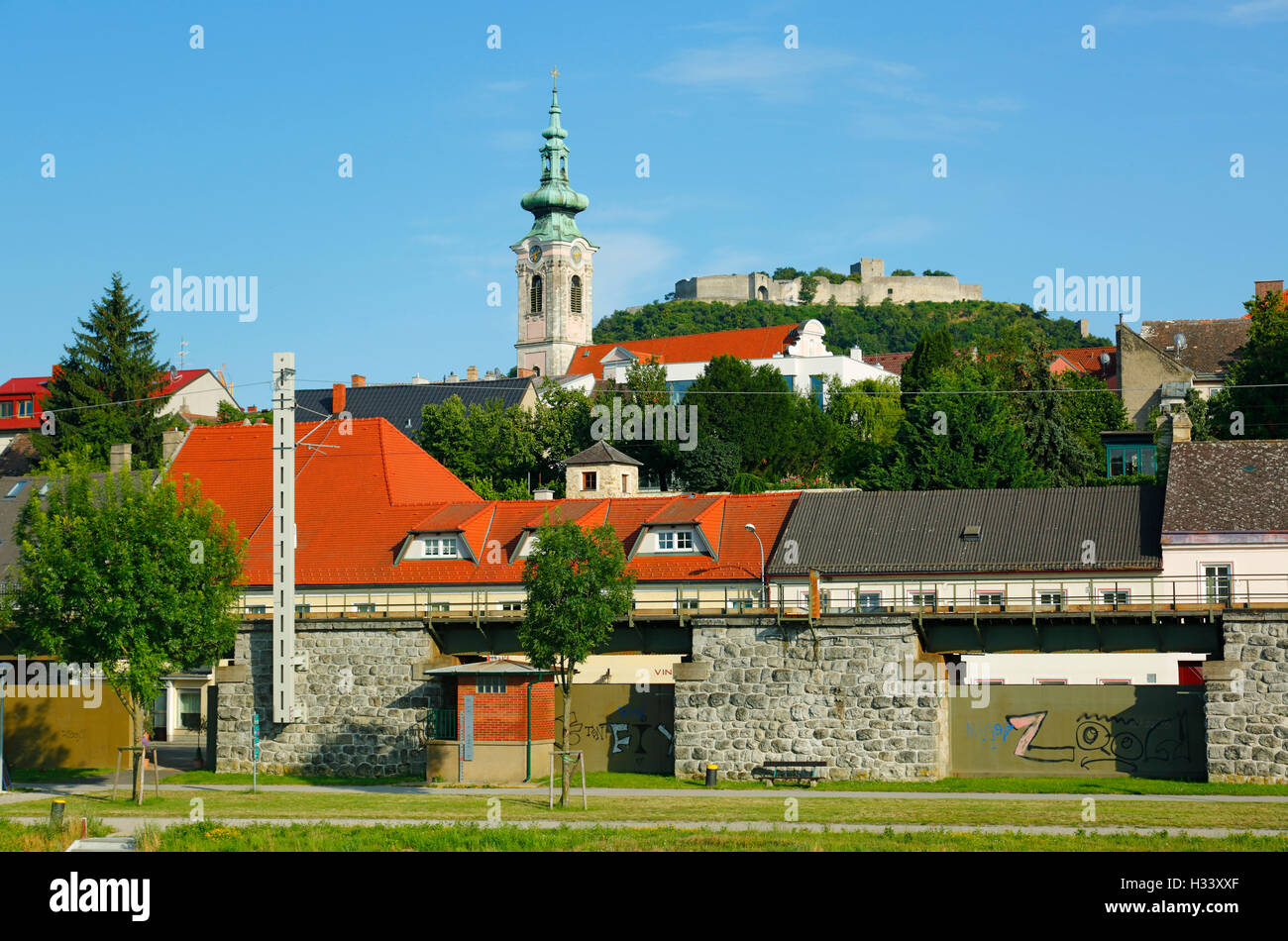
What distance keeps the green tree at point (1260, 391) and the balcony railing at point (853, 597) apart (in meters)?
20.3

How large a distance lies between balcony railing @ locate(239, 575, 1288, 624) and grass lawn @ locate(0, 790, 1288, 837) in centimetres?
881

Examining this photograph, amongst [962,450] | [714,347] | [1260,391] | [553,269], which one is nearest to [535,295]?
[553,269]

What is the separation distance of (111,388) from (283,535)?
43.9 metres

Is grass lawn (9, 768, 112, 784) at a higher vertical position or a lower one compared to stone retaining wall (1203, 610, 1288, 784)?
lower

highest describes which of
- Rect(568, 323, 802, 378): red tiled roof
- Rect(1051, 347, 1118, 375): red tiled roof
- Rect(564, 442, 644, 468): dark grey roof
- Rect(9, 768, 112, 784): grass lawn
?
Rect(568, 323, 802, 378): red tiled roof

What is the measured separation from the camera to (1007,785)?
121 feet

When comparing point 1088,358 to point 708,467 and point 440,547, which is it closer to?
point 708,467

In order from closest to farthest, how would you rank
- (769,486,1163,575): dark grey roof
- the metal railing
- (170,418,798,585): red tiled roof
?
the metal railing < (769,486,1163,575): dark grey roof < (170,418,798,585): red tiled roof

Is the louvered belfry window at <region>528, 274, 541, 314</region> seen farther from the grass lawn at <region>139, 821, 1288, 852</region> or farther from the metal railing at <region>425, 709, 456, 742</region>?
the grass lawn at <region>139, 821, 1288, 852</region>

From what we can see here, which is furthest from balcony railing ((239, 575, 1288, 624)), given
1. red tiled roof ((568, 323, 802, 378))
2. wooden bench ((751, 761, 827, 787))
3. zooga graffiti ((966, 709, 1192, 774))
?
red tiled roof ((568, 323, 802, 378))

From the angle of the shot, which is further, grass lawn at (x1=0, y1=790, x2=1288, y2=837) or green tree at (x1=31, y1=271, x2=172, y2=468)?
green tree at (x1=31, y1=271, x2=172, y2=468)

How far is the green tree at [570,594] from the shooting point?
3522cm

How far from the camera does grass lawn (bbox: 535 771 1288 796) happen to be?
35375 millimetres
